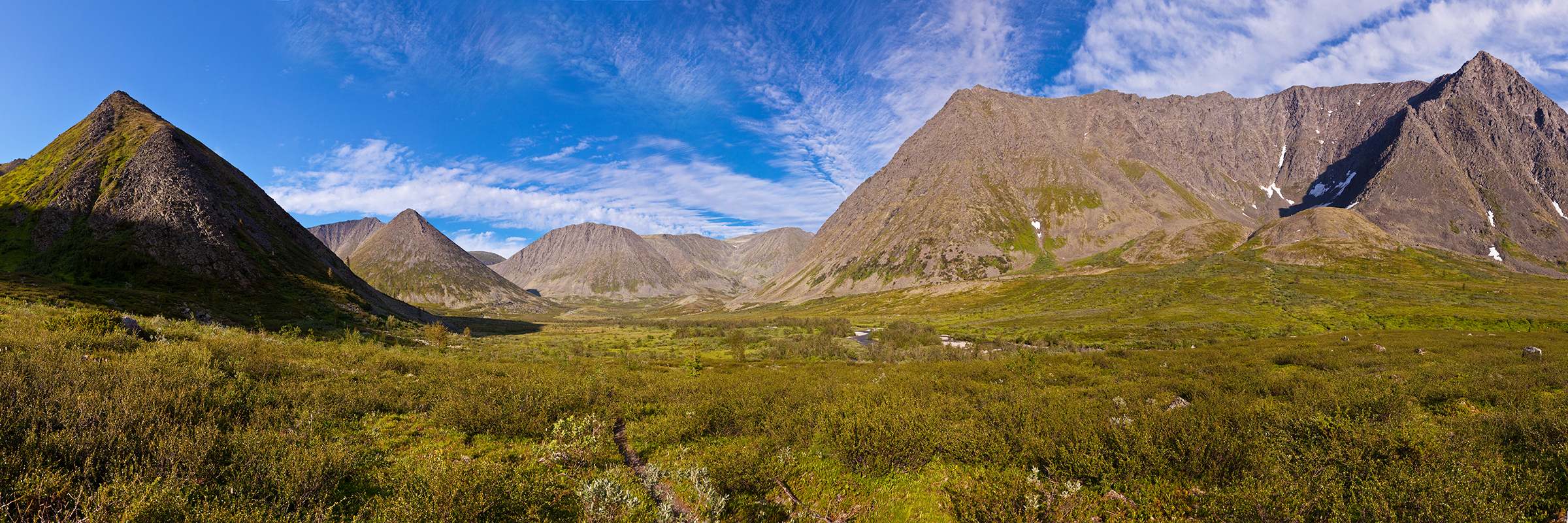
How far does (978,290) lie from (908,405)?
150779 millimetres

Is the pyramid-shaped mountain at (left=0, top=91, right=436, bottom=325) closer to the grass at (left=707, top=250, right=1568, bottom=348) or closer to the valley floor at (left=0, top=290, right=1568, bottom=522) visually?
the valley floor at (left=0, top=290, right=1568, bottom=522)

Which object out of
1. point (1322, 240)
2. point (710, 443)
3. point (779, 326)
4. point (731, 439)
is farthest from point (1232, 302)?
point (1322, 240)

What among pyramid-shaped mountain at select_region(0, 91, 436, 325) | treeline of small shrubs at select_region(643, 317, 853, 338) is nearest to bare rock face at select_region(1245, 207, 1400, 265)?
treeline of small shrubs at select_region(643, 317, 853, 338)

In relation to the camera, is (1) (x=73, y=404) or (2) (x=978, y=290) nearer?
(1) (x=73, y=404)

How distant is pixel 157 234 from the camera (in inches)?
2402

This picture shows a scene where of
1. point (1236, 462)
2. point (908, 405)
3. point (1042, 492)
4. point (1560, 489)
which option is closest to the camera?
point (1560, 489)

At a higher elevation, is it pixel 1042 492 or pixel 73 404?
pixel 73 404

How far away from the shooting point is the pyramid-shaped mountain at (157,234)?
54.0 m

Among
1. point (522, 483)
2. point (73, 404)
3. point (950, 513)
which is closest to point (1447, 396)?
point (950, 513)

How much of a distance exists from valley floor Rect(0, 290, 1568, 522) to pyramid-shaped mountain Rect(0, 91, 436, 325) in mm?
45510

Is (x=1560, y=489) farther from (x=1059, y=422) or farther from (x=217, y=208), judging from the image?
(x=217, y=208)

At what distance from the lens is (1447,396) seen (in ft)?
58.5

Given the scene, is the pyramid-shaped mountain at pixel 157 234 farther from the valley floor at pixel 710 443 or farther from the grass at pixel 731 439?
the valley floor at pixel 710 443

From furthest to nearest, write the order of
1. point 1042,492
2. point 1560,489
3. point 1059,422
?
point 1059,422 → point 1042,492 → point 1560,489
